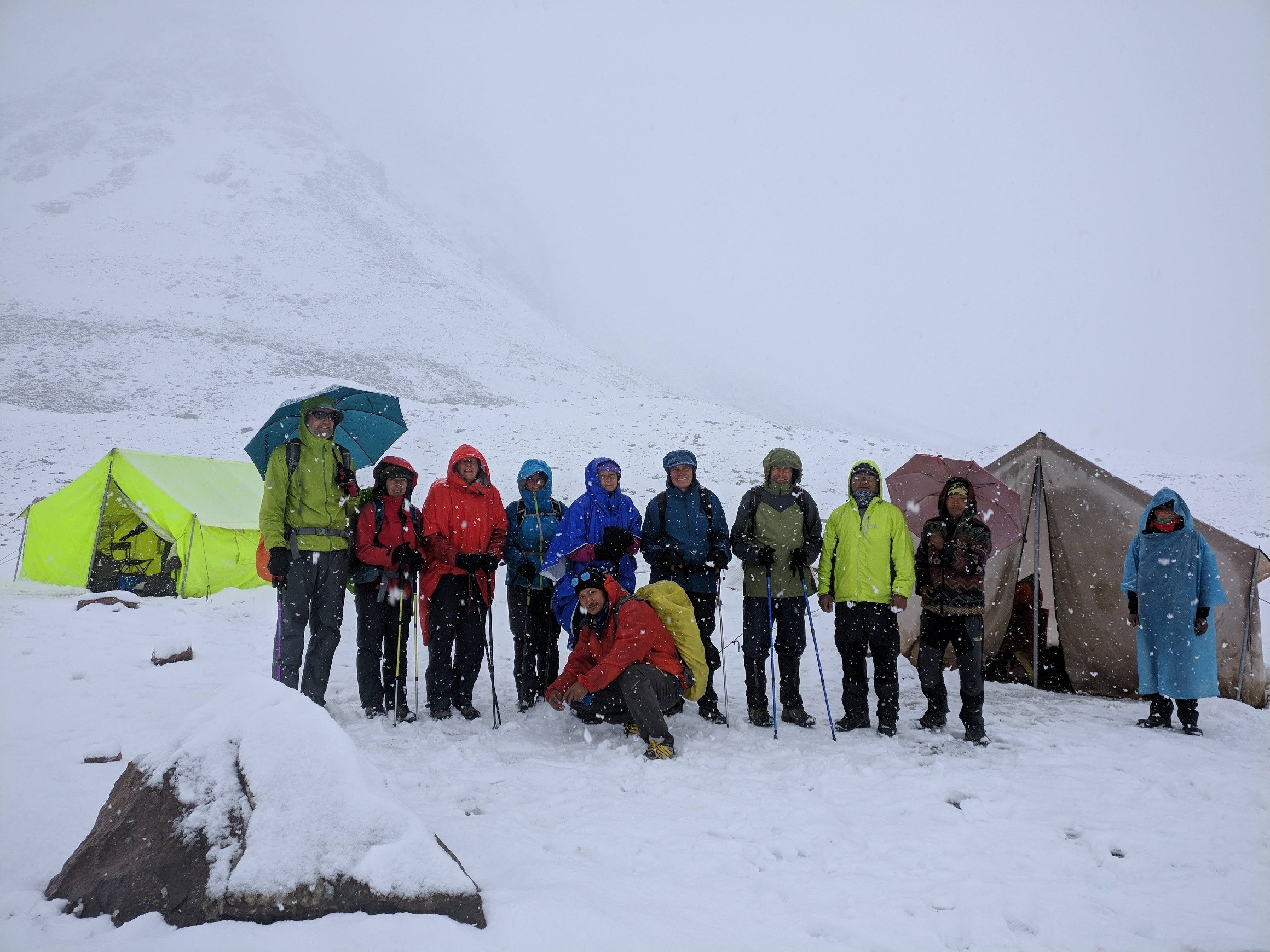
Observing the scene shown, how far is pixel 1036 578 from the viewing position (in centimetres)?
652

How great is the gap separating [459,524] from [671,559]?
1785mm

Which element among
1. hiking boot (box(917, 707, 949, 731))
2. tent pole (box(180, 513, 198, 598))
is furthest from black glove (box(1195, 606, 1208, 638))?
tent pole (box(180, 513, 198, 598))

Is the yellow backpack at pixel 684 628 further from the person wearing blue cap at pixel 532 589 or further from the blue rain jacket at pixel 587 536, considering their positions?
the person wearing blue cap at pixel 532 589

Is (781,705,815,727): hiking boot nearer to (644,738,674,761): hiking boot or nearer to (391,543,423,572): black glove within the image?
(644,738,674,761): hiking boot

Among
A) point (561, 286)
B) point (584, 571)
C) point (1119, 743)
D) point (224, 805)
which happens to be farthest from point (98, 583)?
point (561, 286)

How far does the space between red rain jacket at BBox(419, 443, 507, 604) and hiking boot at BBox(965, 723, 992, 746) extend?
386 cm

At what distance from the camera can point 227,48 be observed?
110 meters

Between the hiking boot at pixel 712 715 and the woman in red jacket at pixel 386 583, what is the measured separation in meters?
2.31

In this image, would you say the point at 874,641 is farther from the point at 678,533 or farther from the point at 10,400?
the point at 10,400

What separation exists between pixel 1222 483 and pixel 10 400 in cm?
4262

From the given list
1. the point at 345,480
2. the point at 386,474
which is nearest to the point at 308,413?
the point at 345,480

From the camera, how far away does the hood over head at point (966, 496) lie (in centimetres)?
514

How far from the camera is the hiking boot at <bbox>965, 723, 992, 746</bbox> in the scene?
15.3 feet

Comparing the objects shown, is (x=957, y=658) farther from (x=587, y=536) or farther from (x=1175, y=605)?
(x=587, y=536)
